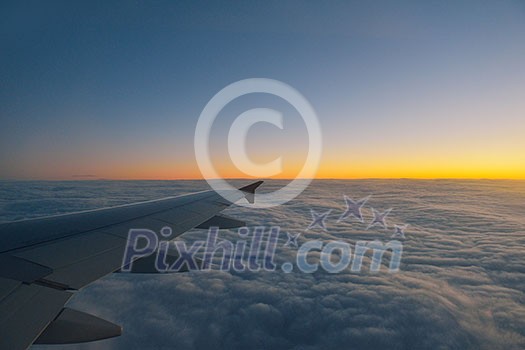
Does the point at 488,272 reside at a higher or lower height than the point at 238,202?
lower

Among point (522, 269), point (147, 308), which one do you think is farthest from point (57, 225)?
point (522, 269)

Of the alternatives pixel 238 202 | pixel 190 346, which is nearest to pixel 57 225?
pixel 238 202

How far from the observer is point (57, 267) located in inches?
87.9

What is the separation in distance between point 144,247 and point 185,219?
159 centimetres

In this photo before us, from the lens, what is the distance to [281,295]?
36.4ft

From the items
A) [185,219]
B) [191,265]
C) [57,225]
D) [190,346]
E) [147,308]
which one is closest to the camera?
[191,265]

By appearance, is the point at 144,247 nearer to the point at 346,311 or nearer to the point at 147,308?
the point at 147,308

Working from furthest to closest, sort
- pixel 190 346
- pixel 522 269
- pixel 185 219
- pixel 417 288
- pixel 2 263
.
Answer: pixel 522 269, pixel 417 288, pixel 190 346, pixel 185 219, pixel 2 263

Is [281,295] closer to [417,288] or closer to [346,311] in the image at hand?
[346,311]

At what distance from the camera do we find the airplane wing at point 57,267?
1428mm

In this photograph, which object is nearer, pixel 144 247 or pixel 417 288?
pixel 144 247

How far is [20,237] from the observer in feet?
9.93

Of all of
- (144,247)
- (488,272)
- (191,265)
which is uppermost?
(144,247)

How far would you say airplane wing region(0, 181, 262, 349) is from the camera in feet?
4.68
